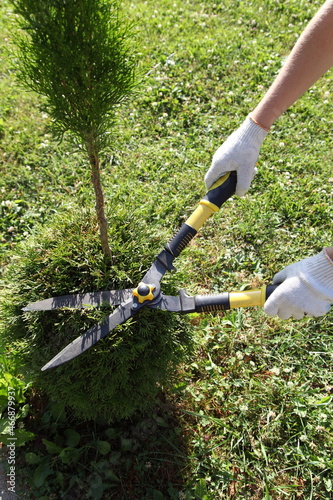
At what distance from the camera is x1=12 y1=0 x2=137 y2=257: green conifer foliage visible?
1.28 meters

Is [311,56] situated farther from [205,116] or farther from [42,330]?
[205,116]

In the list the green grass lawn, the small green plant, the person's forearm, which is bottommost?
the small green plant

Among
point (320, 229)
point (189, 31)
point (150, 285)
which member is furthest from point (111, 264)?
point (189, 31)

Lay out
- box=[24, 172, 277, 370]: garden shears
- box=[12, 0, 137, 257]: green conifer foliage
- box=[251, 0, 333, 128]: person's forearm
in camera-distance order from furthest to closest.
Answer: box=[251, 0, 333, 128]: person's forearm → box=[24, 172, 277, 370]: garden shears → box=[12, 0, 137, 257]: green conifer foliage

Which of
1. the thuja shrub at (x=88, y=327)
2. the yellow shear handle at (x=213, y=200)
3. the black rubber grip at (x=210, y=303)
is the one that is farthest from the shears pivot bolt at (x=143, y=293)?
the yellow shear handle at (x=213, y=200)

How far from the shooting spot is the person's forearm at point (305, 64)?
1875mm

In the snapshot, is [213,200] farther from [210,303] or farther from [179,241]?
[210,303]

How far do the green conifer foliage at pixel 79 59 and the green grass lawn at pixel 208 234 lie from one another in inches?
7.2

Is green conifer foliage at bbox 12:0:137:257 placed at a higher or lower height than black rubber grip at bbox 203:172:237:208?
higher

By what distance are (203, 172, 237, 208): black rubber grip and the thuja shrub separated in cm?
41

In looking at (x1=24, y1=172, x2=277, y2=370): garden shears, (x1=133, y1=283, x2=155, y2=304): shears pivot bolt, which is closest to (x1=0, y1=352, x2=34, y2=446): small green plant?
(x1=24, y1=172, x2=277, y2=370): garden shears

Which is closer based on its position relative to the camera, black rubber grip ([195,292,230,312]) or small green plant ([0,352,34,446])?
black rubber grip ([195,292,230,312])

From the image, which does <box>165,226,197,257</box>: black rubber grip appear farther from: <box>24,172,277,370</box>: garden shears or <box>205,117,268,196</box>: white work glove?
<box>205,117,268,196</box>: white work glove

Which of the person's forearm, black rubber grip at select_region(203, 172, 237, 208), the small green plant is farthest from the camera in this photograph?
the small green plant
